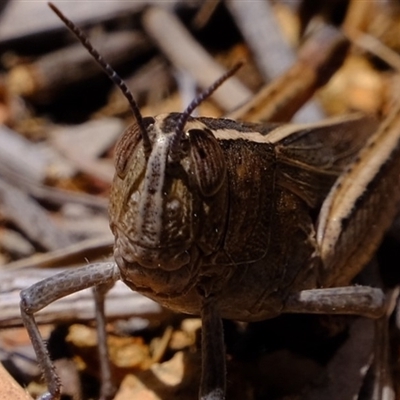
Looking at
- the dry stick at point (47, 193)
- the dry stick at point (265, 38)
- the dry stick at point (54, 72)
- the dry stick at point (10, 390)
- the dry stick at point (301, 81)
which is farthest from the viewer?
the dry stick at point (54, 72)

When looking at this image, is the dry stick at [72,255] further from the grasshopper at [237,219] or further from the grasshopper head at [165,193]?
the grasshopper head at [165,193]

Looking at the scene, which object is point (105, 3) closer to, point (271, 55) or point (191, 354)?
A: point (271, 55)

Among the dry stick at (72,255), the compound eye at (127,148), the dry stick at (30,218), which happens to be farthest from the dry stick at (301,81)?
the compound eye at (127,148)

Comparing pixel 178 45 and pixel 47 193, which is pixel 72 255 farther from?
pixel 178 45

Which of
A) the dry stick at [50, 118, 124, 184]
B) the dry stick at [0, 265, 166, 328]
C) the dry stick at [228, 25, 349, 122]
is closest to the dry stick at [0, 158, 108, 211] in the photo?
the dry stick at [50, 118, 124, 184]

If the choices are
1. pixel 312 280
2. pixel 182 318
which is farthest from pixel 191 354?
pixel 312 280

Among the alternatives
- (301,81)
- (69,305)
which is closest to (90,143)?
(301,81)
